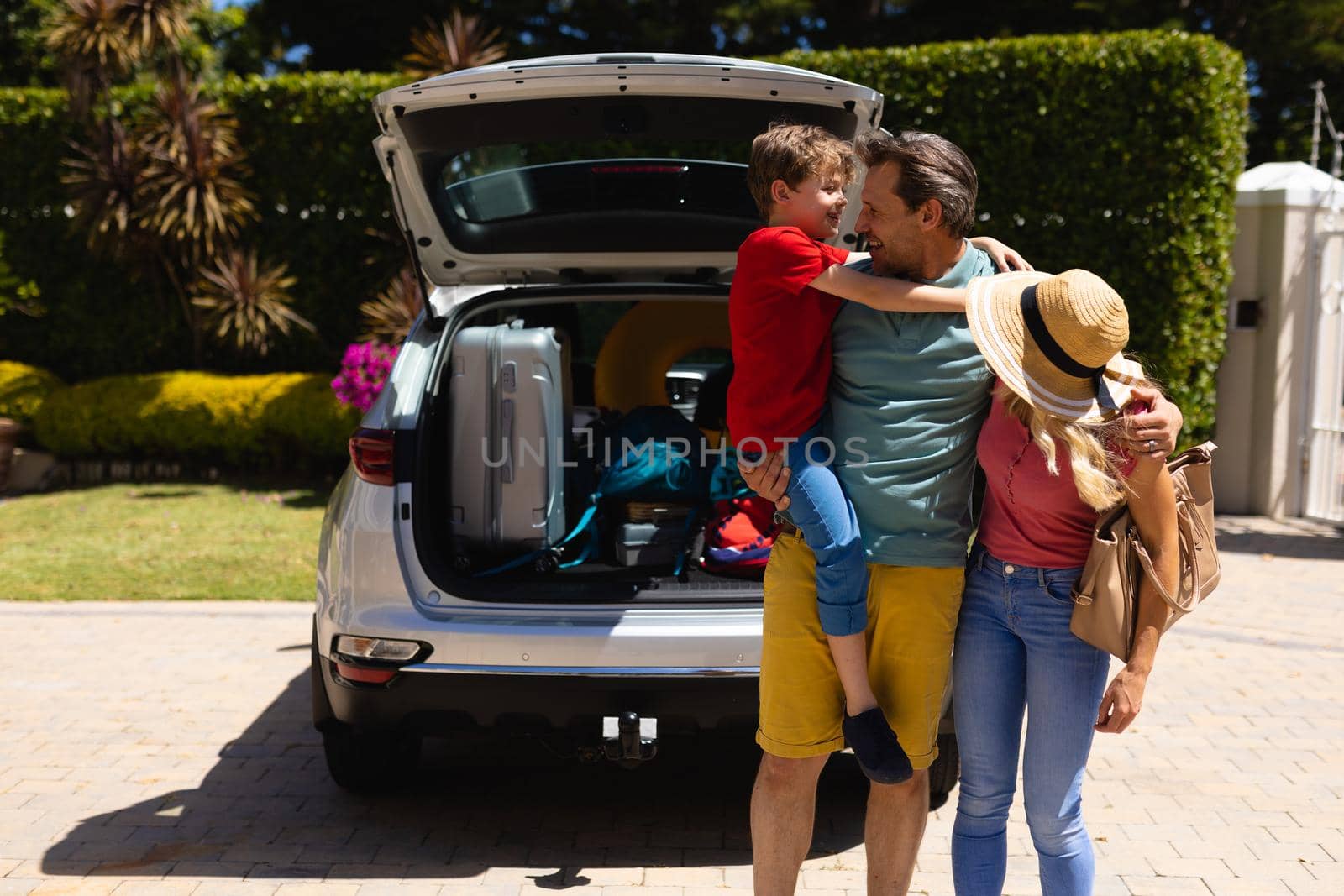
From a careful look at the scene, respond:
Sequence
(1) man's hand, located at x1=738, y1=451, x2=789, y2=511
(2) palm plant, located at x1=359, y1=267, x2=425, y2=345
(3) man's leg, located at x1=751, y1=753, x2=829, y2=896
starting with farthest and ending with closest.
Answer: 1. (2) palm plant, located at x1=359, y1=267, x2=425, y2=345
2. (3) man's leg, located at x1=751, y1=753, x2=829, y2=896
3. (1) man's hand, located at x1=738, y1=451, x2=789, y2=511

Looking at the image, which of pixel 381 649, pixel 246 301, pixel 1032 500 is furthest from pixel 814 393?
pixel 246 301

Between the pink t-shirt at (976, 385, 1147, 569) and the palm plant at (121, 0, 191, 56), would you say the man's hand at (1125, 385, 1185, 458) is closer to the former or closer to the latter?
the pink t-shirt at (976, 385, 1147, 569)

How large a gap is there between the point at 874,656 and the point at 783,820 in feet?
1.32

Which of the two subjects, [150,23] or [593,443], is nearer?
[593,443]

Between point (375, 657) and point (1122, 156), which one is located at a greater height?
point (1122, 156)

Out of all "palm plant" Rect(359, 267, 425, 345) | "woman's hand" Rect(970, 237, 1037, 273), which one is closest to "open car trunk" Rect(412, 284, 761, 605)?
"woman's hand" Rect(970, 237, 1037, 273)

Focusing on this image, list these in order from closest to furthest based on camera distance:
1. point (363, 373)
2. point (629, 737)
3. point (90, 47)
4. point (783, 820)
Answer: point (783, 820)
point (629, 737)
point (363, 373)
point (90, 47)

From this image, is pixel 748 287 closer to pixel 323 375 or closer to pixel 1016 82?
pixel 1016 82

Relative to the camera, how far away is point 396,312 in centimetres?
970

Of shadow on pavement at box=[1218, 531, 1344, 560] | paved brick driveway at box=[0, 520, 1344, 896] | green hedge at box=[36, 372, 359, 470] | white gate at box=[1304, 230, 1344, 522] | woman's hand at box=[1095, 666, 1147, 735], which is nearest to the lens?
woman's hand at box=[1095, 666, 1147, 735]

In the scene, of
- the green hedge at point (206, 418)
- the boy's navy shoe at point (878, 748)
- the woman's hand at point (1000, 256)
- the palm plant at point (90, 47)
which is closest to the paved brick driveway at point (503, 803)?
the boy's navy shoe at point (878, 748)

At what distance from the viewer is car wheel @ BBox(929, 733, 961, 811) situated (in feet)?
11.8

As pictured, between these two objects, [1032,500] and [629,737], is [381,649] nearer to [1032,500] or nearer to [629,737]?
[629,737]

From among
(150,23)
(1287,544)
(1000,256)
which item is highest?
(150,23)
